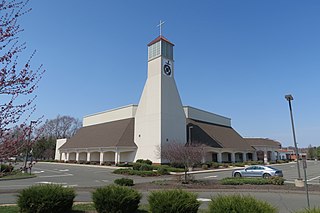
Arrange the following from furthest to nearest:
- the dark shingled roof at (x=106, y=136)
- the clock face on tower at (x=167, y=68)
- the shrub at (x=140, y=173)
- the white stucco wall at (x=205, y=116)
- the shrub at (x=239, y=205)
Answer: the white stucco wall at (x=205, y=116) < the dark shingled roof at (x=106, y=136) < the clock face on tower at (x=167, y=68) < the shrub at (x=140, y=173) < the shrub at (x=239, y=205)

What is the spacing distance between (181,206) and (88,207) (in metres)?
4.17

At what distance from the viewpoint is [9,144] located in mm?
4668

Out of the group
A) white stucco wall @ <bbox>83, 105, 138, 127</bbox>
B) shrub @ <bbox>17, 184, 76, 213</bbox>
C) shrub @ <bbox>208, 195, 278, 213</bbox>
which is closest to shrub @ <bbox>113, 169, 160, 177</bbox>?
white stucco wall @ <bbox>83, 105, 138, 127</bbox>

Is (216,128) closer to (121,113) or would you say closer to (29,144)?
(121,113)

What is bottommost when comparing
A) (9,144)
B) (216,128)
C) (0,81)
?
(9,144)

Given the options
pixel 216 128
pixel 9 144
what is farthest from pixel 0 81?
pixel 216 128

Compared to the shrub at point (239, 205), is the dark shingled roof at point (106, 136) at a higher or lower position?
higher

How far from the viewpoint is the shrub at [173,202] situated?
737cm

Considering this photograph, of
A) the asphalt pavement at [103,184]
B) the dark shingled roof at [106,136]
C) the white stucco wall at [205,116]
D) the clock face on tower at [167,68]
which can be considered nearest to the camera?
the asphalt pavement at [103,184]

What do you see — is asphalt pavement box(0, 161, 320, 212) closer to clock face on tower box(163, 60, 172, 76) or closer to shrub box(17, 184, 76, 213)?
shrub box(17, 184, 76, 213)

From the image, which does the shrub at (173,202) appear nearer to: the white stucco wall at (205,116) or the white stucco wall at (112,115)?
the white stucco wall at (112,115)

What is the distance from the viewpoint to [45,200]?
8.16 m

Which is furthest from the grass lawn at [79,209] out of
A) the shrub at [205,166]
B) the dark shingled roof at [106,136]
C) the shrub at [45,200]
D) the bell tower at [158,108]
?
the dark shingled roof at [106,136]

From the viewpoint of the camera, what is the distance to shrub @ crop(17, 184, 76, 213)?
26.6 feet
